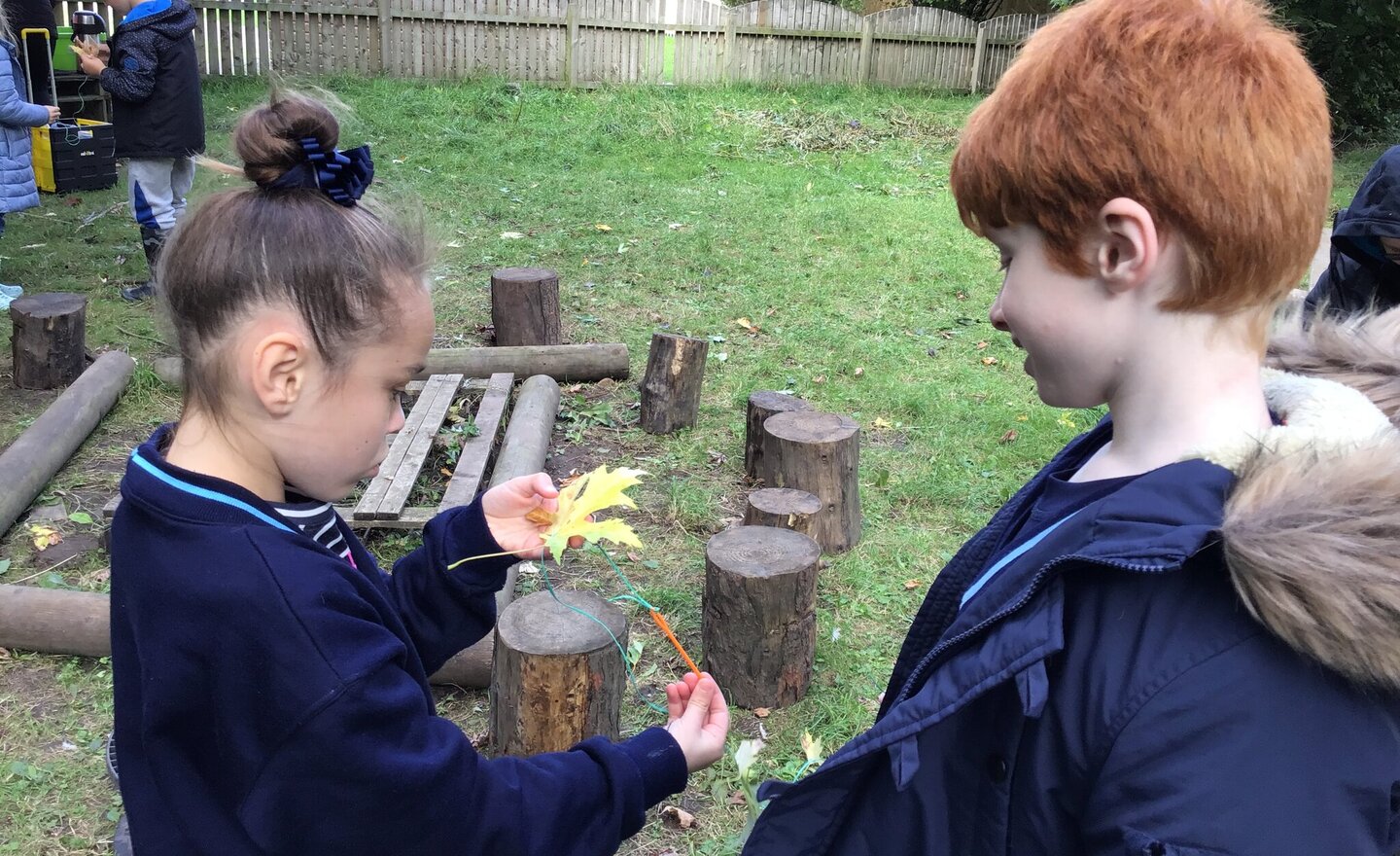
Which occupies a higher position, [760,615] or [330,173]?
[330,173]

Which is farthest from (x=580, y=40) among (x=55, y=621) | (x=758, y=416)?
(x=55, y=621)

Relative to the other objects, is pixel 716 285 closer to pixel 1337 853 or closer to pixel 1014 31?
pixel 1337 853

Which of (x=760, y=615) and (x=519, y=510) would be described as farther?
(x=760, y=615)

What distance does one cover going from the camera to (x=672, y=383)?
559cm

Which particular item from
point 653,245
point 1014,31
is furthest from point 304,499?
point 1014,31

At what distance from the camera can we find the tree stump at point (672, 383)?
5527mm

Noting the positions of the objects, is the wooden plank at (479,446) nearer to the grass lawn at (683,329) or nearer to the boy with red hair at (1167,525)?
the grass lawn at (683,329)

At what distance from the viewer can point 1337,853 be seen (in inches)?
44.8

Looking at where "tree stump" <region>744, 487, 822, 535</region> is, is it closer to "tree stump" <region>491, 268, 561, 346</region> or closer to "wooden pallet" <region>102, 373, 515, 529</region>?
"wooden pallet" <region>102, 373, 515, 529</region>

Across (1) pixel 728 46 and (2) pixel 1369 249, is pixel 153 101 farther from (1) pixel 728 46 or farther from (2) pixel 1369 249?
(1) pixel 728 46

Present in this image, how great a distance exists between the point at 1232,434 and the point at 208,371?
1452mm

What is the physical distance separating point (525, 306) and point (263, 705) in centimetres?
507

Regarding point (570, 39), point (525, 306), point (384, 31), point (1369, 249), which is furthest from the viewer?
point (570, 39)

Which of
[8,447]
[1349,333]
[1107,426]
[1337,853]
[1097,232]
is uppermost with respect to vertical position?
[1097,232]
